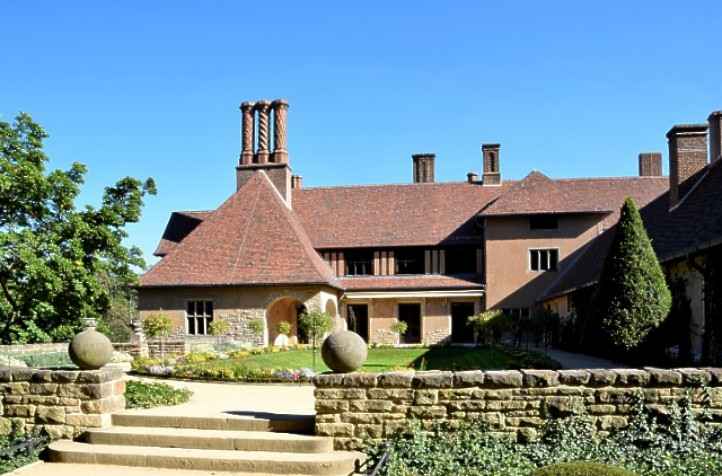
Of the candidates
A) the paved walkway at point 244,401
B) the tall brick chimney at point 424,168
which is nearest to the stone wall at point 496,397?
the paved walkway at point 244,401

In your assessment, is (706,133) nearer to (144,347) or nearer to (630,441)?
(630,441)

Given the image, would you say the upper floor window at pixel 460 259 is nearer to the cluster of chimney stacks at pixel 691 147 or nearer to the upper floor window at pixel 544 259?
the upper floor window at pixel 544 259

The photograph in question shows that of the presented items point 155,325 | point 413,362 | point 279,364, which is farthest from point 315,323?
point 279,364

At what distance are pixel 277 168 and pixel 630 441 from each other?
2966cm

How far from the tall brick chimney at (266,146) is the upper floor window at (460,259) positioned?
8.76m

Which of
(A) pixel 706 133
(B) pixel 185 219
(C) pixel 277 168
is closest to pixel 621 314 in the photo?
(A) pixel 706 133

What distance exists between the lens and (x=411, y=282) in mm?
35531

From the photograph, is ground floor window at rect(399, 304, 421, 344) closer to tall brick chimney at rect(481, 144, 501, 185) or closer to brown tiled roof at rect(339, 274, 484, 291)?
brown tiled roof at rect(339, 274, 484, 291)

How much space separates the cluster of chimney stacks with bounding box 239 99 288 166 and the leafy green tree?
30.6 feet

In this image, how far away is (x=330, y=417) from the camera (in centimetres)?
925

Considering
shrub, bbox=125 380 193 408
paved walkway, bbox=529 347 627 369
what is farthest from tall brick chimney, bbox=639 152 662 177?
shrub, bbox=125 380 193 408

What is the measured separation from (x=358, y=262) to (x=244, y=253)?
7.26 m

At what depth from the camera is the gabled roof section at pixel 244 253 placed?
30.5 m

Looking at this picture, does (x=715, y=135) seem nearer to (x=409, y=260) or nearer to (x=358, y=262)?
(x=409, y=260)
